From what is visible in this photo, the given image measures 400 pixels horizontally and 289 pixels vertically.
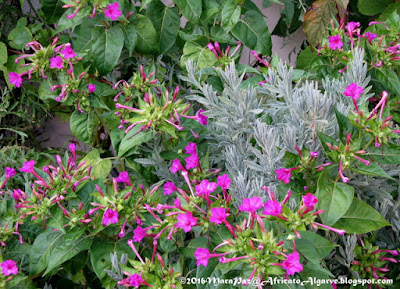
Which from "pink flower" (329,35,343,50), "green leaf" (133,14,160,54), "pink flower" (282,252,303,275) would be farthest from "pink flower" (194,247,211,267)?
"green leaf" (133,14,160,54)

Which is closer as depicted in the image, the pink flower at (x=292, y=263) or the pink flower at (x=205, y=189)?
the pink flower at (x=292, y=263)

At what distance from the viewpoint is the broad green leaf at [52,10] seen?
1.57 meters

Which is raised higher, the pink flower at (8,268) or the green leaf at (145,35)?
the green leaf at (145,35)

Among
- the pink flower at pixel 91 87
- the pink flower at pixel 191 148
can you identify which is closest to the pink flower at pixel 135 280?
the pink flower at pixel 191 148

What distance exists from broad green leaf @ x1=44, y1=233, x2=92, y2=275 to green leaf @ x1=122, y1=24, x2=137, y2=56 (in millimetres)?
624

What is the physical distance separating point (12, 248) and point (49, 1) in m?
0.84

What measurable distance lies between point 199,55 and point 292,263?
816mm

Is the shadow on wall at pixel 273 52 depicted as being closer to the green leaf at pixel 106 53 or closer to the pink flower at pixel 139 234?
the green leaf at pixel 106 53

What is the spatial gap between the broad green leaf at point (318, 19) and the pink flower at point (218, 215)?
3.55 ft

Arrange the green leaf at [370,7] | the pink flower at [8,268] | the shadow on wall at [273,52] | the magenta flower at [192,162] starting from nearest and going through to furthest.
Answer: the pink flower at [8,268] < the magenta flower at [192,162] < the green leaf at [370,7] < the shadow on wall at [273,52]

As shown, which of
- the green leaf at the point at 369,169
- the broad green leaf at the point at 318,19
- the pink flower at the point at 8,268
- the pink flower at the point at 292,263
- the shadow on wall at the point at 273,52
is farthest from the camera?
the shadow on wall at the point at 273,52

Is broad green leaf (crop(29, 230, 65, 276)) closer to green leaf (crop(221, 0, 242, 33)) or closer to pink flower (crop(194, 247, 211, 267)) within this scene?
pink flower (crop(194, 247, 211, 267))

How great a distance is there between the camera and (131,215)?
106 centimetres

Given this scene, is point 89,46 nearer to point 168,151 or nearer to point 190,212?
point 168,151
